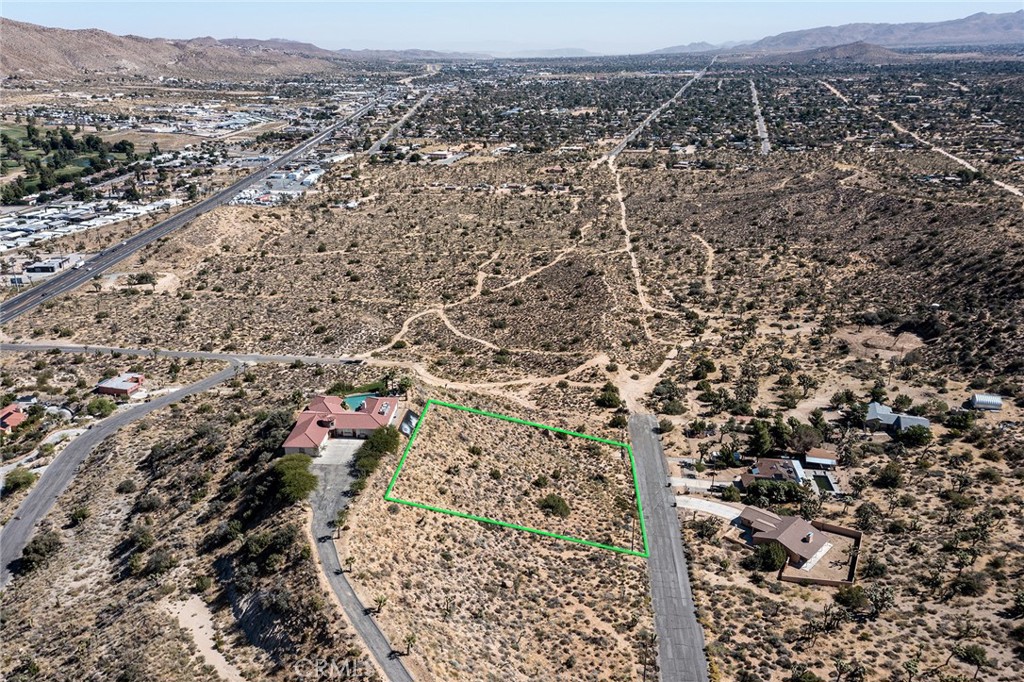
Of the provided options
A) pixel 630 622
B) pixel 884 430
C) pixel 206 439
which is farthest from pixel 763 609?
pixel 206 439

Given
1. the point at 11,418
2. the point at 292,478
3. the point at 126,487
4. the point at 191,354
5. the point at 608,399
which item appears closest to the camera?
the point at 292,478

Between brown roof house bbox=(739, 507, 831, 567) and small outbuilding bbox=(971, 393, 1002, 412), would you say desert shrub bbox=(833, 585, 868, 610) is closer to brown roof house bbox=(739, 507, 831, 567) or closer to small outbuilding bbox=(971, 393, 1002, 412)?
brown roof house bbox=(739, 507, 831, 567)

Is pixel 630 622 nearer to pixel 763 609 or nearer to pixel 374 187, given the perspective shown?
pixel 763 609

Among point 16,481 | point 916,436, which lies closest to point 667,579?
point 916,436

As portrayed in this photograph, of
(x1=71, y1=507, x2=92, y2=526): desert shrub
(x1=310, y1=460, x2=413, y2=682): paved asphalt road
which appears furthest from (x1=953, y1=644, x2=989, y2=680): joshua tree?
(x1=71, y1=507, x2=92, y2=526): desert shrub

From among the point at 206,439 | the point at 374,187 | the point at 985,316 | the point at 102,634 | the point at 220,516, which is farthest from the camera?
the point at 374,187

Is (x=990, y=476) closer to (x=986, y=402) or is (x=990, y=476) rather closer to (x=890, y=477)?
(x=890, y=477)
